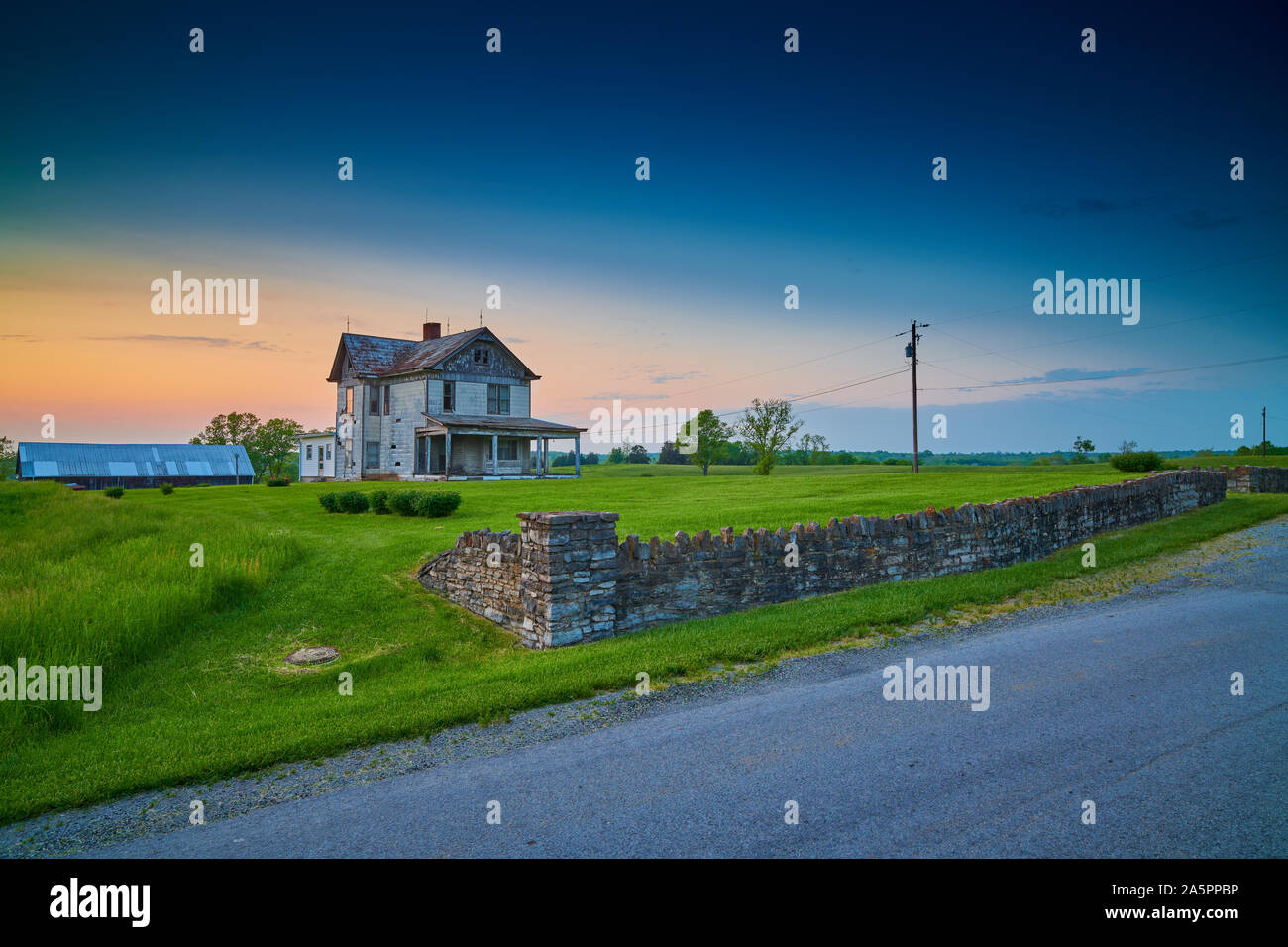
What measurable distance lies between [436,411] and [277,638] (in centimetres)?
2938

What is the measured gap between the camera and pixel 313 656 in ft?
30.0

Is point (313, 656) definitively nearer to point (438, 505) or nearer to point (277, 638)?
point (277, 638)

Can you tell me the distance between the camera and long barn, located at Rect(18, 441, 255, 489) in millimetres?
49562

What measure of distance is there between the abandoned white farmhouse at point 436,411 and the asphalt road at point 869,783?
3192 cm

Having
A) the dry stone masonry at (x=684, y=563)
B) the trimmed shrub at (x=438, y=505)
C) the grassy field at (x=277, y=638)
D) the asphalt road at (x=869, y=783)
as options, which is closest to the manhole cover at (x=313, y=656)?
the grassy field at (x=277, y=638)

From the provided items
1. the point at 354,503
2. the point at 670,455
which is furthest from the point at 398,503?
the point at 670,455

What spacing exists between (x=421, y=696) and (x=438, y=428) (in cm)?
3033

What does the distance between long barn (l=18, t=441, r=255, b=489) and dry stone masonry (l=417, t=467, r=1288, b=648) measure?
51774 millimetres

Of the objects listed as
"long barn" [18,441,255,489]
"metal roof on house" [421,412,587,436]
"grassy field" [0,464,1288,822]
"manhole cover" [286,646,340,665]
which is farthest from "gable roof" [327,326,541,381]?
"manhole cover" [286,646,340,665]

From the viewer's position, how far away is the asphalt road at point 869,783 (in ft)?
13.1

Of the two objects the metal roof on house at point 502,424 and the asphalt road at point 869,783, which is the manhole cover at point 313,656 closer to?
the asphalt road at point 869,783

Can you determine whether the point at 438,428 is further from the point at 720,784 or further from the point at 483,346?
the point at 720,784
